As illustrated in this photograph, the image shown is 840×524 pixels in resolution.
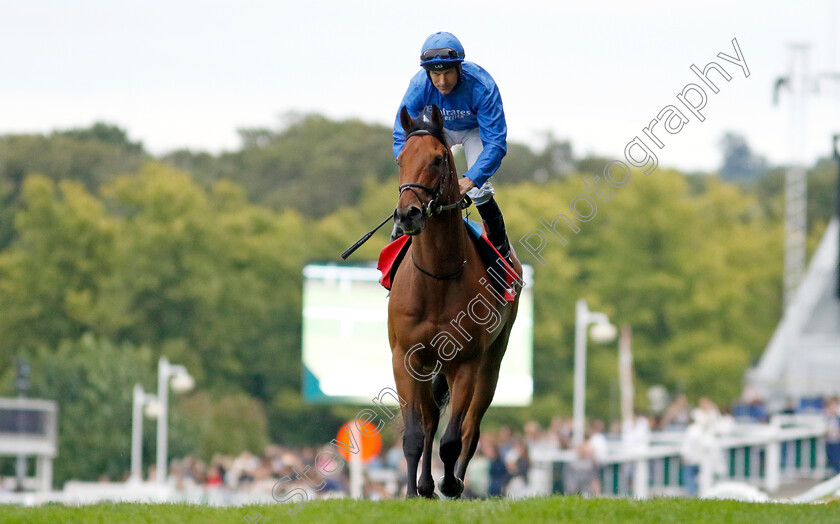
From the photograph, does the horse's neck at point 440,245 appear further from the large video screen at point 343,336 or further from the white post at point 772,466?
the large video screen at point 343,336

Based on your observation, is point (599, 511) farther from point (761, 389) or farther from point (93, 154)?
point (93, 154)

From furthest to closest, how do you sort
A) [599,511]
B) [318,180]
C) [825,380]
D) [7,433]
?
[318,180] < [7,433] < [825,380] < [599,511]

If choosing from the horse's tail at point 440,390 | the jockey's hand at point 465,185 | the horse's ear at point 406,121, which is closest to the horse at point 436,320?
the horse's ear at point 406,121

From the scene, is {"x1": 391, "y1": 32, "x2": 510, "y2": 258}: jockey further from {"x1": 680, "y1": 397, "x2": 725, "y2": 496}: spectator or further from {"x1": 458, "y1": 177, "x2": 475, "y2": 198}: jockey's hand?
{"x1": 680, "y1": 397, "x2": 725, "y2": 496}: spectator

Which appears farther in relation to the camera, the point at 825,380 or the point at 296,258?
the point at 296,258

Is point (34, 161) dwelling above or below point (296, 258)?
above

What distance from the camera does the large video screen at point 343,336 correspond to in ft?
87.7

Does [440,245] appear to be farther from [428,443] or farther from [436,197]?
[428,443]

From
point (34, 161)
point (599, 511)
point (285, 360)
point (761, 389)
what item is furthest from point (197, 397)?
point (599, 511)

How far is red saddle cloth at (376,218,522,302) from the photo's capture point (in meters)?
9.98

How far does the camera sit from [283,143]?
81.5 meters

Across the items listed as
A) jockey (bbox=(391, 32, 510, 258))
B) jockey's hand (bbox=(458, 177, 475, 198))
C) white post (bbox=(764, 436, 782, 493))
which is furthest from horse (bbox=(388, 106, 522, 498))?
white post (bbox=(764, 436, 782, 493))

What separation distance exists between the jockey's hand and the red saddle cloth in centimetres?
57

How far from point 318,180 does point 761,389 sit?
46329mm
